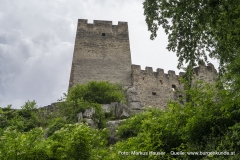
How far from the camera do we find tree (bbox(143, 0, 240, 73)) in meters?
7.41

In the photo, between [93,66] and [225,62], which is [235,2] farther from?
[93,66]

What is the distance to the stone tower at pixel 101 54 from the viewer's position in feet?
70.2

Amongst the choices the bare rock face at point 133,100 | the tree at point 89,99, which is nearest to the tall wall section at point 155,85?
the bare rock face at point 133,100

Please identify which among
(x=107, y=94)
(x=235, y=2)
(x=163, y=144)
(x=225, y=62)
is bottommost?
(x=163, y=144)

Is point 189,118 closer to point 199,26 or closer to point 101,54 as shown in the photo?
point 199,26

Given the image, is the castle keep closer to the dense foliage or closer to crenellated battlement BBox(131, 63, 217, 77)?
crenellated battlement BBox(131, 63, 217, 77)

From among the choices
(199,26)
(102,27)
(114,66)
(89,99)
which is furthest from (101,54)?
(199,26)

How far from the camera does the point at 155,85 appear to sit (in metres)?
22.7

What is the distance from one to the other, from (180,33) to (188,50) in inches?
20.8

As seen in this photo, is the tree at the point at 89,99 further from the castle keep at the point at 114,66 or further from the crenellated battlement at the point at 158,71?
the crenellated battlement at the point at 158,71

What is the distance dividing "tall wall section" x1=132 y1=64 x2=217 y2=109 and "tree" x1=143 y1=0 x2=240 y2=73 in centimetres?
1251

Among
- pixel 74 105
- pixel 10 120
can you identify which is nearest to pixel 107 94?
pixel 74 105

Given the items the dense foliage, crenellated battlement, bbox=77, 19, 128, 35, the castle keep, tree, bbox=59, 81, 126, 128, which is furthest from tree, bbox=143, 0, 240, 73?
crenellated battlement, bbox=77, 19, 128, 35

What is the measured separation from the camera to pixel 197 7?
26.2ft
